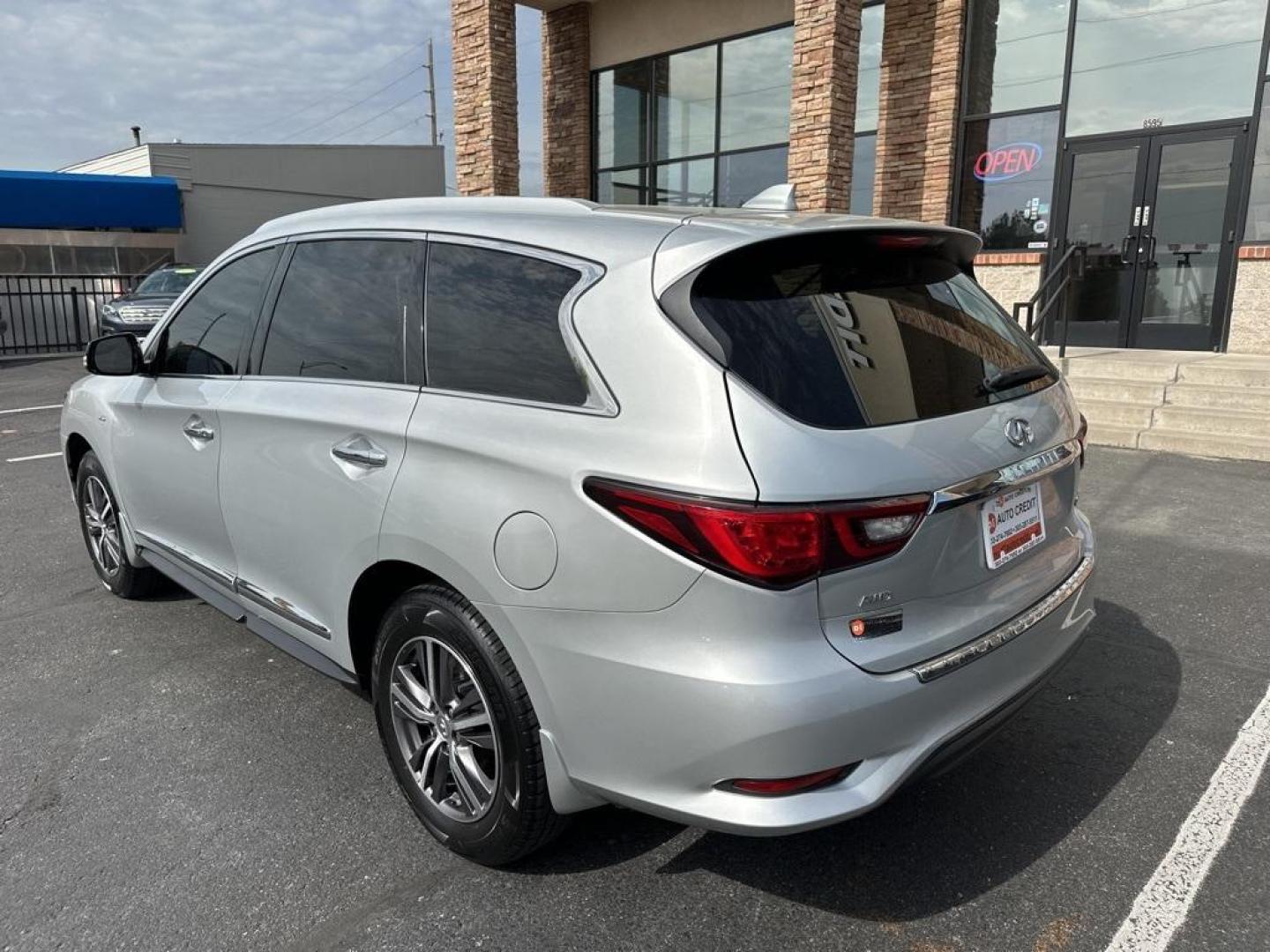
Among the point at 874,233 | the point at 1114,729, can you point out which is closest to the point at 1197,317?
the point at 1114,729

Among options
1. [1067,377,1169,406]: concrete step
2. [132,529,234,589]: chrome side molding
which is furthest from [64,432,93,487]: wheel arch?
[1067,377,1169,406]: concrete step

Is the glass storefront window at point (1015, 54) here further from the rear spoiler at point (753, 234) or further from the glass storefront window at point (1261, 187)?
the rear spoiler at point (753, 234)

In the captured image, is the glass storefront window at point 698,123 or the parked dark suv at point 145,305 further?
the parked dark suv at point 145,305

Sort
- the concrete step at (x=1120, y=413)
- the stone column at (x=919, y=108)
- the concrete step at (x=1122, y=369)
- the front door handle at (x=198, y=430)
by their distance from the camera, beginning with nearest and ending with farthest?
the front door handle at (x=198, y=430) → the concrete step at (x=1120, y=413) → the concrete step at (x=1122, y=369) → the stone column at (x=919, y=108)

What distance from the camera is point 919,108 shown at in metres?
11.9

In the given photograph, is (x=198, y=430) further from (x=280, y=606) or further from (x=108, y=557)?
(x=108, y=557)

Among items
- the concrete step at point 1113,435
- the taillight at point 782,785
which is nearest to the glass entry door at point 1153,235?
the concrete step at point 1113,435

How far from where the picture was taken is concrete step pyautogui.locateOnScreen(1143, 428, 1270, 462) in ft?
24.2

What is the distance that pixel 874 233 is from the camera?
2406 mm

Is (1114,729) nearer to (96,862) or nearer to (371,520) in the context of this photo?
(371,520)

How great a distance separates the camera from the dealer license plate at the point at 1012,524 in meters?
2.24

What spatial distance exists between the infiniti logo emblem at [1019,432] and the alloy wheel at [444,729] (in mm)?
1496

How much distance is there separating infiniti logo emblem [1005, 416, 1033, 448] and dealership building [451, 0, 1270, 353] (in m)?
7.89

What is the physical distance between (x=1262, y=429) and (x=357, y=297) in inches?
294
